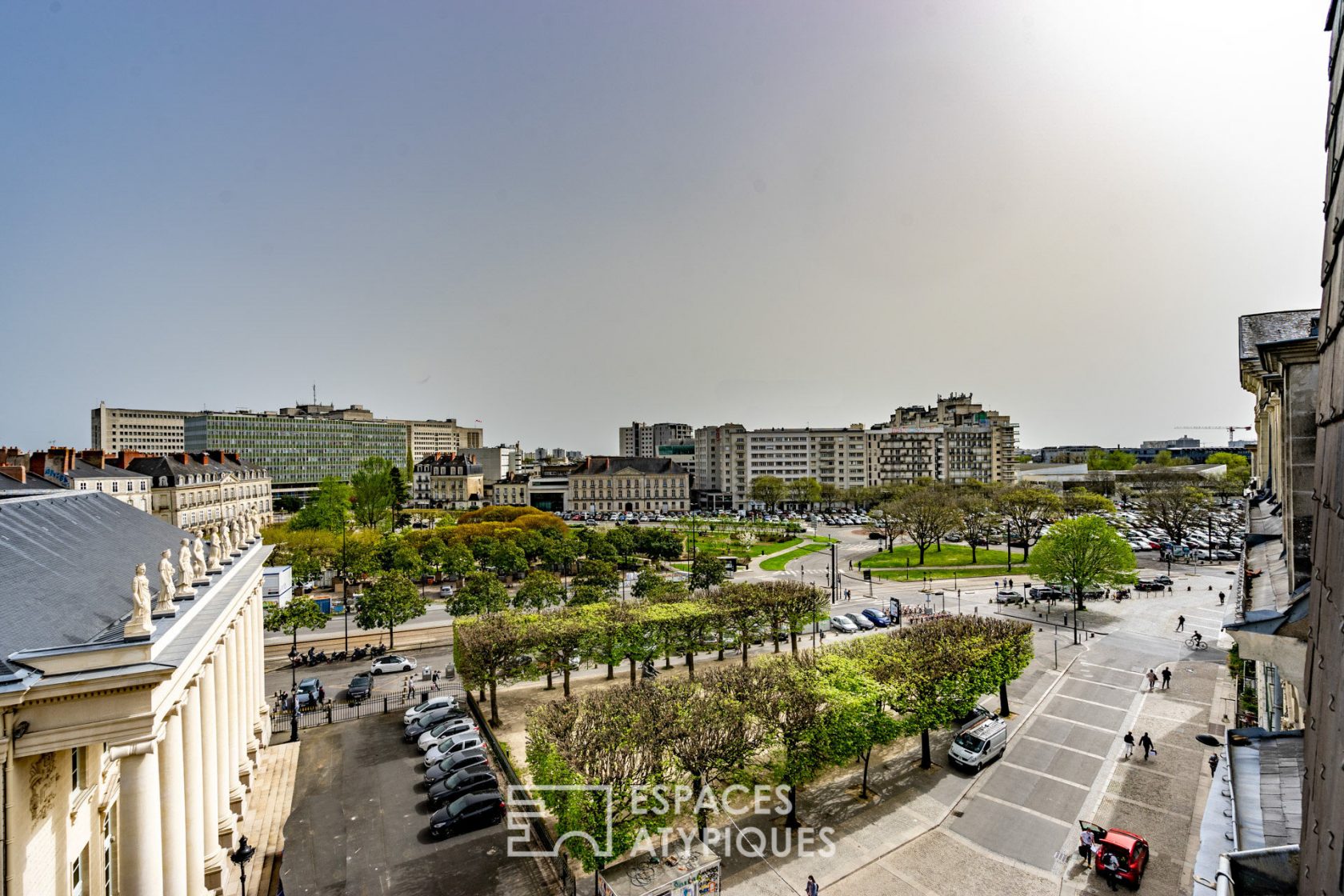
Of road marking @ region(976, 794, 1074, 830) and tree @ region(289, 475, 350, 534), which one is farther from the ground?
tree @ region(289, 475, 350, 534)

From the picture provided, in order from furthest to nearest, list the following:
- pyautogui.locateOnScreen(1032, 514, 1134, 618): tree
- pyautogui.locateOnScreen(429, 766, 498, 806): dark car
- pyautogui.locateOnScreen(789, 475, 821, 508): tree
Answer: pyautogui.locateOnScreen(789, 475, 821, 508): tree
pyautogui.locateOnScreen(1032, 514, 1134, 618): tree
pyautogui.locateOnScreen(429, 766, 498, 806): dark car

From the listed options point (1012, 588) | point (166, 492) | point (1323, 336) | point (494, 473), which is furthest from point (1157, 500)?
point (494, 473)

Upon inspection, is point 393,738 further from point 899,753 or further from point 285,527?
point 285,527

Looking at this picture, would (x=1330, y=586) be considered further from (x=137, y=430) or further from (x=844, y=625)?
(x=137, y=430)

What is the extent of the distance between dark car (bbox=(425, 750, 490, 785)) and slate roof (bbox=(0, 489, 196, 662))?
11068 mm

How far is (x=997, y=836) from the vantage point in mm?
18891

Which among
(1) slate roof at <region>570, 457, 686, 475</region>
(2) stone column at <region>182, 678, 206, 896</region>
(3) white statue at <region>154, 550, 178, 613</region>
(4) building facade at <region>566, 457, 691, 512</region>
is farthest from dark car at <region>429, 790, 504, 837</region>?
(1) slate roof at <region>570, 457, 686, 475</region>

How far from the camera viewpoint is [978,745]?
22.9 meters

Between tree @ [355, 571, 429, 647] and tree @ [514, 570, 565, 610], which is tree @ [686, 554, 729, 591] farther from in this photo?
tree @ [355, 571, 429, 647]

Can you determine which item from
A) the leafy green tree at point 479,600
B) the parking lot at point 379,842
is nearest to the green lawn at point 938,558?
the leafy green tree at point 479,600

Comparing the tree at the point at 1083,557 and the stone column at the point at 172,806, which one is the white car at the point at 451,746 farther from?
the tree at the point at 1083,557

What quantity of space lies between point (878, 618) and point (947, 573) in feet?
66.9

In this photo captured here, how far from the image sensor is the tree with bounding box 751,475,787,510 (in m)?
112

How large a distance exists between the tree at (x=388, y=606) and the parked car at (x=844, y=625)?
2651 centimetres
